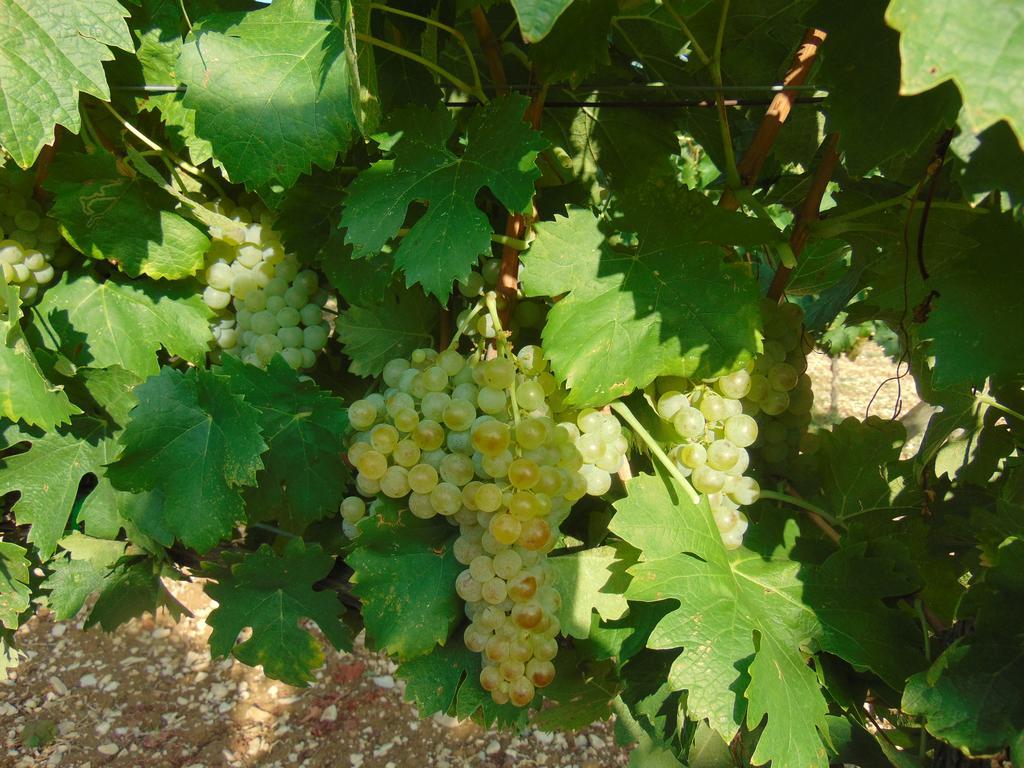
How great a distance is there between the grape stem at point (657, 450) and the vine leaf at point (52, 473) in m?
0.76

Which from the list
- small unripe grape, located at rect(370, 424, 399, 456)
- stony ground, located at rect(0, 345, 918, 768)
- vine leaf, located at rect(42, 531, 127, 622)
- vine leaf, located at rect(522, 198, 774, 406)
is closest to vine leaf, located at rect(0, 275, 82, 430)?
vine leaf, located at rect(42, 531, 127, 622)

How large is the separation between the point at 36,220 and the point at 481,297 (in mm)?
649

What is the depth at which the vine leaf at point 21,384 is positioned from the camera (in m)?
1.01

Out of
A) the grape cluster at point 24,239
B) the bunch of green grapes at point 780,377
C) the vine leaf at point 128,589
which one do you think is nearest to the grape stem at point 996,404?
the bunch of green grapes at point 780,377

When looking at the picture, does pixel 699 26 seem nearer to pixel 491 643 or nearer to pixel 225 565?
pixel 491 643

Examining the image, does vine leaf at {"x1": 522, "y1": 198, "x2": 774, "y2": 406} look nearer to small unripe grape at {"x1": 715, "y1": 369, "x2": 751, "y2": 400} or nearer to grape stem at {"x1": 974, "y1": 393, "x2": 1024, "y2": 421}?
small unripe grape at {"x1": 715, "y1": 369, "x2": 751, "y2": 400}

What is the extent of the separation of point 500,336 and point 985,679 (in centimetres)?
68

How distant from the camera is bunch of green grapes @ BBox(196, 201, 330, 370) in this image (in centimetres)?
119

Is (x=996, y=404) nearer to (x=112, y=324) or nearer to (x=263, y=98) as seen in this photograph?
(x=263, y=98)

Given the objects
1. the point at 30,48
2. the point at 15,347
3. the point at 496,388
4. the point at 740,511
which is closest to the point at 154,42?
the point at 30,48

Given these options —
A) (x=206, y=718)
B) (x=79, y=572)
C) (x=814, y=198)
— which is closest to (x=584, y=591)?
(x=814, y=198)

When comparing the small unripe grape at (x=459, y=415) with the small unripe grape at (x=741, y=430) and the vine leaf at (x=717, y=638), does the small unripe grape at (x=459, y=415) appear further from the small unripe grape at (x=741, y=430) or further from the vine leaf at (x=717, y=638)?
the small unripe grape at (x=741, y=430)

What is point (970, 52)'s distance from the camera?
50 cm

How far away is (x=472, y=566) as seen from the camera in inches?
36.9
